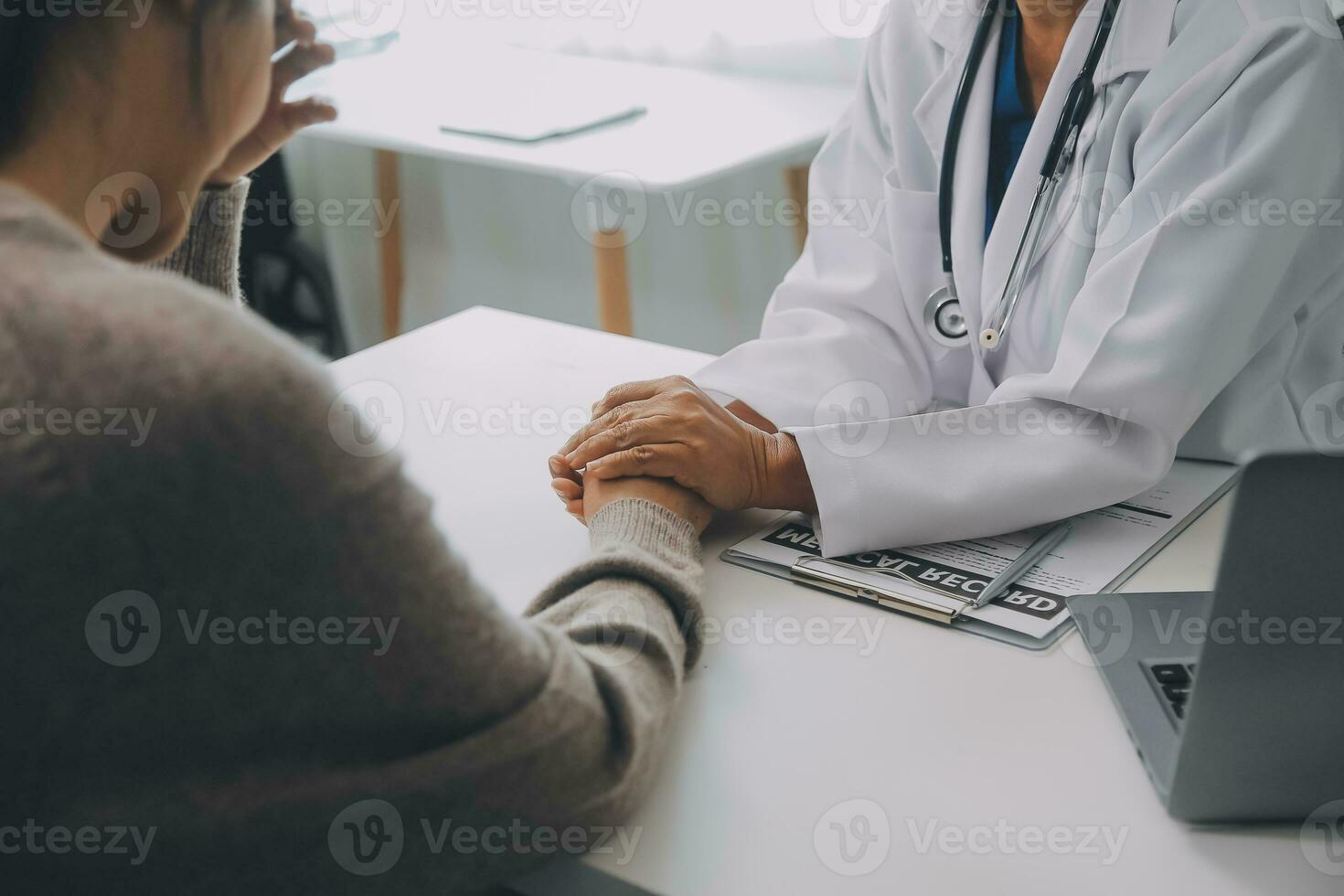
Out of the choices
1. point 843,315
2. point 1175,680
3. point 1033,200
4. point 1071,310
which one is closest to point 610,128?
point 843,315

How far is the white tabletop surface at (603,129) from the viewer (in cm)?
204

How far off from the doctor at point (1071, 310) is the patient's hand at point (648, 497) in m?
0.01

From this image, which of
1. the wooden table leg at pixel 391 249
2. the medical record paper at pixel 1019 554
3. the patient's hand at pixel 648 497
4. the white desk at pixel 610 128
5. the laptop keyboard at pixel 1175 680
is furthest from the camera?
the wooden table leg at pixel 391 249

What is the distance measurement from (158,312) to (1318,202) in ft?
2.94

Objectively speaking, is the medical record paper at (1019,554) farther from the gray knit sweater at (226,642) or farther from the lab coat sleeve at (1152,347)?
the gray knit sweater at (226,642)

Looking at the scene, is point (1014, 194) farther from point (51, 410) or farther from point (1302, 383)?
point (51, 410)

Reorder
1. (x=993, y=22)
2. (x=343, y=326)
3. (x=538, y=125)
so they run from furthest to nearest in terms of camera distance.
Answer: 1. (x=343, y=326)
2. (x=538, y=125)
3. (x=993, y=22)

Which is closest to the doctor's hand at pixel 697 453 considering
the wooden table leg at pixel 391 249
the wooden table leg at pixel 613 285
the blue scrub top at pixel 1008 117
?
the blue scrub top at pixel 1008 117

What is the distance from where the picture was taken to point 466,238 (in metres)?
3.24

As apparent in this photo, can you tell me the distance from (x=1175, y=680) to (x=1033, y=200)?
1.80ft

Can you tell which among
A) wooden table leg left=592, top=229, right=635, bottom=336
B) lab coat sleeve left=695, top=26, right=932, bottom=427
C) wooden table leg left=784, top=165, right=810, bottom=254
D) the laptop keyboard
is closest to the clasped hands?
lab coat sleeve left=695, top=26, right=932, bottom=427

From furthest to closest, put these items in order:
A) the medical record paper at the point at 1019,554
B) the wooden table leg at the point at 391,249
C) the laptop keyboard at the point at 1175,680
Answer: the wooden table leg at the point at 391,249 → the medical record paper at the point at 1019,554 → the laptop keyboard at the point at 1175,680

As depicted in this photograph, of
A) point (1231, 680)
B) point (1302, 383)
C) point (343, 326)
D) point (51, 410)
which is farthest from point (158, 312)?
point (343, 326)

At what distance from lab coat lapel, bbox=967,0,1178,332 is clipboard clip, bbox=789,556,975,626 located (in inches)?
16.1
